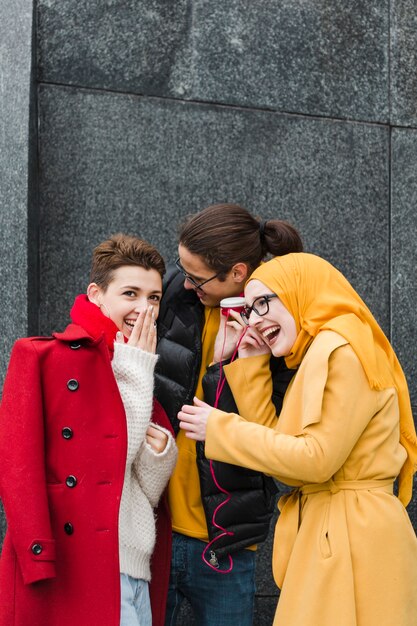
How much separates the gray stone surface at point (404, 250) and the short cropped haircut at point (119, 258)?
211 centimetres

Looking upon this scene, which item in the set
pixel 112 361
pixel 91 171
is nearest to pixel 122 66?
pixel 91 171

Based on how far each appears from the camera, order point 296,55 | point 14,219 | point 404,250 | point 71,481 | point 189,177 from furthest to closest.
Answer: point 404,250 → point 296,55 → point 189,177 → point 14,219 → point 71,481

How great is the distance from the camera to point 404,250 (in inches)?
211

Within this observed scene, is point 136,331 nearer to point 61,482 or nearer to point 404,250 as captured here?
point 61,482

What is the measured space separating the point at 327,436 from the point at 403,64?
9.91ft

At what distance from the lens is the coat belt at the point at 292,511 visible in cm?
324

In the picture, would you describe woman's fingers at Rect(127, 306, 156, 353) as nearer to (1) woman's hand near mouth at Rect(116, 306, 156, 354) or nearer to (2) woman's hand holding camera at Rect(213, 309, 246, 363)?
(1) woman's hand near mouth at Rect(116, 306, 156, 354)

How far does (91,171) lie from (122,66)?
23.0 inches

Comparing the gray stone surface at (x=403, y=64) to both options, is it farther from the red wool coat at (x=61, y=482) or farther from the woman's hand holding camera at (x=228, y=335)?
the red wool coat at (x=61, y=482)

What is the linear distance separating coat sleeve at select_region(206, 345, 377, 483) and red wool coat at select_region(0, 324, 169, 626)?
497 millimetres

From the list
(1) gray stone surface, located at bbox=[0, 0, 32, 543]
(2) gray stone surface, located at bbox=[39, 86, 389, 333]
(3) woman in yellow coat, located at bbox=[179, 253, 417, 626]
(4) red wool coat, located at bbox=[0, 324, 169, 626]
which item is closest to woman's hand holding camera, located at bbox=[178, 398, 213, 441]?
(3) woman in yellow coat, located at bbox=[179, 253, 417, 626]

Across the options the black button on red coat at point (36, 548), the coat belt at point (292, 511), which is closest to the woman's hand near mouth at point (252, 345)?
the coat belt at point (292, 511)

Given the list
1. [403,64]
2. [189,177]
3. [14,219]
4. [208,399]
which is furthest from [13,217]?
[403,64]

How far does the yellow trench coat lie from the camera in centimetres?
311
